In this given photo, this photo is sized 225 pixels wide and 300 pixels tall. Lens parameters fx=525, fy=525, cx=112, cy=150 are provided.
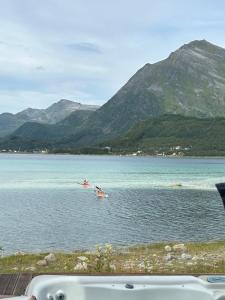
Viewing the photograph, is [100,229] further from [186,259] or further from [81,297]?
[81,297]

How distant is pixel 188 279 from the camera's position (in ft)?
26.2

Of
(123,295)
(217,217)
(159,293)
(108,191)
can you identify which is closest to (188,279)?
(159,293)

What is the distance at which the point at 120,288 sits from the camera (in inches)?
297

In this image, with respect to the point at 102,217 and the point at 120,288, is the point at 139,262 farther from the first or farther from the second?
the point at 102,217

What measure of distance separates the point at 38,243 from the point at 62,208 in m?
26.8

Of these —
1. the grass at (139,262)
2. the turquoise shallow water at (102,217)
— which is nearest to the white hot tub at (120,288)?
the grass at (139,262)

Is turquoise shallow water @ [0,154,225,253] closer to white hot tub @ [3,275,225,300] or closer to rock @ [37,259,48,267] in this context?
rock @ [37,259,48,267]

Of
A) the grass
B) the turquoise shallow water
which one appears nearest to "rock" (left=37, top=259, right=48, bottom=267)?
the grass

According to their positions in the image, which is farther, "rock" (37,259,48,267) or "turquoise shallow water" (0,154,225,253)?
"turquoise shallow water" (0,154,225,253)

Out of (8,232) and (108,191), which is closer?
(8,232)

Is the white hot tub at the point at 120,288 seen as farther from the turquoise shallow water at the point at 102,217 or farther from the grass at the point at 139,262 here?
the turquoise shallow water at the point at 102,217

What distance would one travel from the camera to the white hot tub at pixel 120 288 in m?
7.33

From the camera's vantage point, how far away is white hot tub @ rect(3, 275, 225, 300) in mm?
7328

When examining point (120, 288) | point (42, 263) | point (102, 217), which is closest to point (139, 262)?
point (42, 263)
